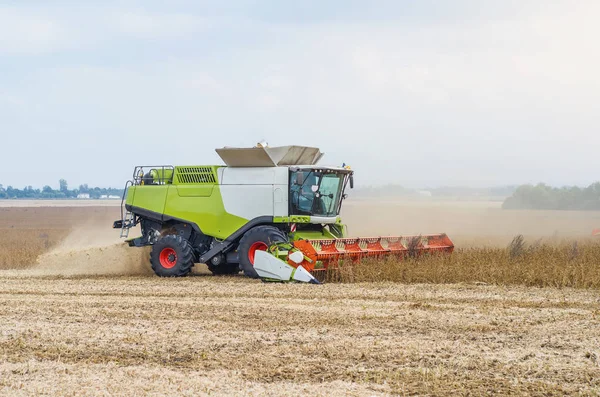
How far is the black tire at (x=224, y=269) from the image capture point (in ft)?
59.5

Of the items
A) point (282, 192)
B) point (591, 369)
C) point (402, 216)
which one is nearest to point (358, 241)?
point (282, 192)

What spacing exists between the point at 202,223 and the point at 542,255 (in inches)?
282

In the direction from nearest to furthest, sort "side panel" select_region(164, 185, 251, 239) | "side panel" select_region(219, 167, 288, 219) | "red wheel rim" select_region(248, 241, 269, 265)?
"red wheel rim" select_region(248, 241, 269, 265)
"side panel" select_region(219, 167, 288, 219)
"side panel" select_region(164, 185, 251, 239)

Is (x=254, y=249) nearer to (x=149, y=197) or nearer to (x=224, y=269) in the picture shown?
(x=224, y=269)

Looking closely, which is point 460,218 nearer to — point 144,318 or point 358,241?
point 358,241

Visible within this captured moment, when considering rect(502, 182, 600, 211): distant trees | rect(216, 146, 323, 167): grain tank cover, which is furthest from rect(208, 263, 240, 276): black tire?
rect(502, 182, 600, 211): distant trees

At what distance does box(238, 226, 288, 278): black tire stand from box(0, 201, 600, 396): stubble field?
11.2 inches

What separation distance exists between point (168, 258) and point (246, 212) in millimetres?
2067

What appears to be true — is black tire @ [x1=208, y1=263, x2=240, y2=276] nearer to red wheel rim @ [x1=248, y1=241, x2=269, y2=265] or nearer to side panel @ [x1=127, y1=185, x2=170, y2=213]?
side panel @ [x1=127, y1=185, x2=170, y2=213]

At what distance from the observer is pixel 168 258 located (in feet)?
57.4

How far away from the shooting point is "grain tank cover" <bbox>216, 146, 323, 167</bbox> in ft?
54.9

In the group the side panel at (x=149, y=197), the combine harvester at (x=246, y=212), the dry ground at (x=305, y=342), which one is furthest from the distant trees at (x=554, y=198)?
the dry ground at (x=305, y=342)

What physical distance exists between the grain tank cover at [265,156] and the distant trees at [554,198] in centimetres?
3789

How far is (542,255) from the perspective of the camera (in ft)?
55.5
